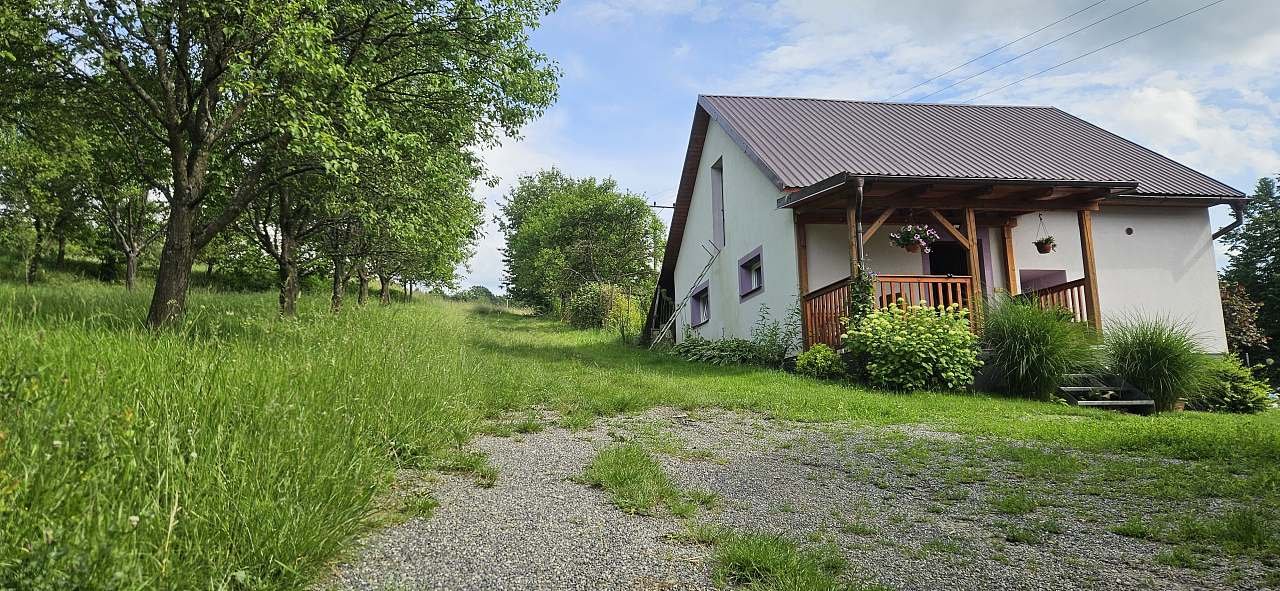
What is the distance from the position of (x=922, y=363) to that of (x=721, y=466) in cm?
527

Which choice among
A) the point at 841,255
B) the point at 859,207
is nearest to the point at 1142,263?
the point at 841,255

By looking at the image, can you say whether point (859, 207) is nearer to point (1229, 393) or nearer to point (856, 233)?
point (856, 233)

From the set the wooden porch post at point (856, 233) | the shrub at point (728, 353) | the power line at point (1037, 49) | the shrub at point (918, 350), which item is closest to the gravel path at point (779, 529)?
the shrub at point (918, 350)

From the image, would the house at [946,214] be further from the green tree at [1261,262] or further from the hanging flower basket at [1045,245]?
the green tree at [1261,262]

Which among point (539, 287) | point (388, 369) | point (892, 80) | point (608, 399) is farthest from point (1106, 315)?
point (539, 287)

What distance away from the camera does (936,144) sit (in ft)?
45.8

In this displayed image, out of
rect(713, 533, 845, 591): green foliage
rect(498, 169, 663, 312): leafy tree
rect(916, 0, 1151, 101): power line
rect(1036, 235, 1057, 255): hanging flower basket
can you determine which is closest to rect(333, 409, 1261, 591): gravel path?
rect(713, 533, 845, 591): green foliage

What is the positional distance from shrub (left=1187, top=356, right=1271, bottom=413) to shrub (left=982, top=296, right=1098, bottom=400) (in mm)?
1614

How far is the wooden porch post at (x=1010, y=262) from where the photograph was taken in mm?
11890

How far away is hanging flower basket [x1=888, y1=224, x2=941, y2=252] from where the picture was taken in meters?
10.8

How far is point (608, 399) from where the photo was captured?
23.4 feet

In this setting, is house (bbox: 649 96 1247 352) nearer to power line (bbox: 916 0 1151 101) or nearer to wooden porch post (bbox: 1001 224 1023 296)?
wooden porch post (bbox: 1001 224 1023 296)

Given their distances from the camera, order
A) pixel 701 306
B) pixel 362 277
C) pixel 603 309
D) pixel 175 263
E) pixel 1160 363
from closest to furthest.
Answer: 1. pixel 175 263
2. pixel 1160 363
3. pixel 701 306
4. pixel 362 277
5. pixel 603 309

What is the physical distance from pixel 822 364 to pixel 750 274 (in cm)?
480
